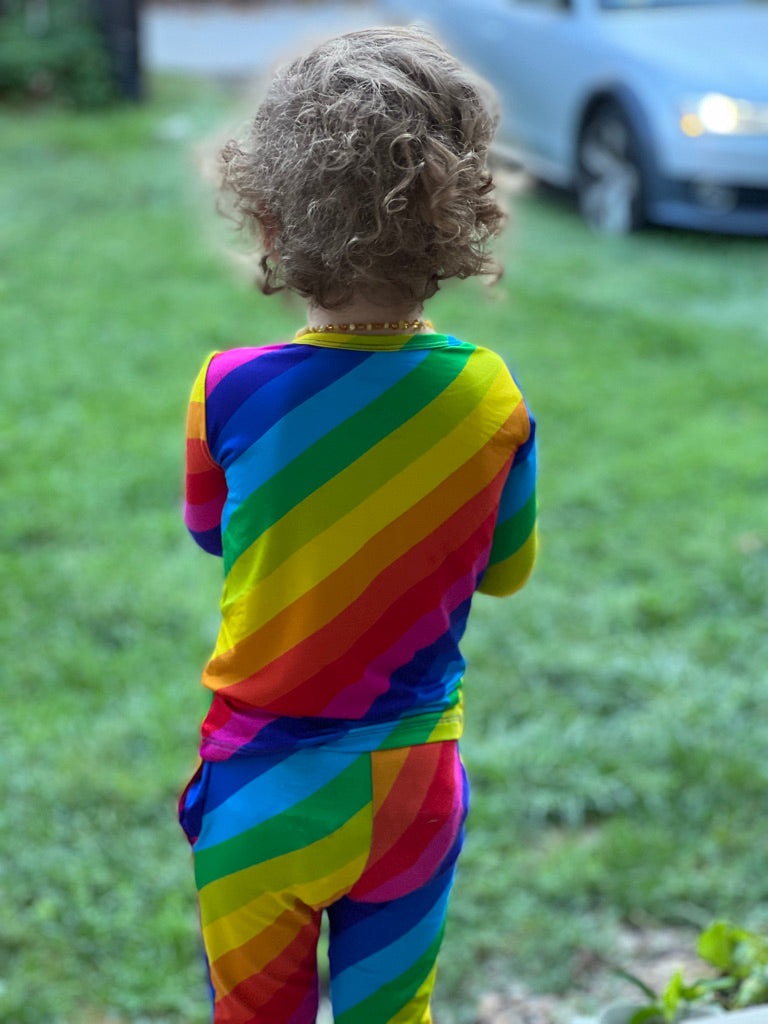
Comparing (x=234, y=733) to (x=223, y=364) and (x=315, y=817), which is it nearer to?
(x=315, y=817)

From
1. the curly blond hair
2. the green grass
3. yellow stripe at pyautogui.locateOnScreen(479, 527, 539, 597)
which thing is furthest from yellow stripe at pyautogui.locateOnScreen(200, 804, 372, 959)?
the green grass

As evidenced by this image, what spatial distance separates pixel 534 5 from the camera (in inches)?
298

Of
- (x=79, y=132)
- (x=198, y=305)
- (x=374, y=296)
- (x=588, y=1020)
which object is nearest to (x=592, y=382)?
(x=198, y=305)

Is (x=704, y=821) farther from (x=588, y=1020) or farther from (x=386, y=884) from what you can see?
(x=386, y=884)

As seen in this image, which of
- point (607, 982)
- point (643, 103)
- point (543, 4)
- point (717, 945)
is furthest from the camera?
point (543, 4)

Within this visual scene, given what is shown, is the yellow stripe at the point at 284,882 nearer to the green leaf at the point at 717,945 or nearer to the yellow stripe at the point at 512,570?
the yellow stripe at the point at 512,570

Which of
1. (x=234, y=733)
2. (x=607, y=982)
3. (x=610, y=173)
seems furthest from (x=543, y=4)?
(x=234, y=733)

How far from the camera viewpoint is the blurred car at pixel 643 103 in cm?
639

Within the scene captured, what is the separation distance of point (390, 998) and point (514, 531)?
57cm

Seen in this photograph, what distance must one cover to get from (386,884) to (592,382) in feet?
12.6

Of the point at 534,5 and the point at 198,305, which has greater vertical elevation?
the point at 534,5

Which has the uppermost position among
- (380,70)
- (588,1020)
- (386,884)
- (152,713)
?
(380,70)

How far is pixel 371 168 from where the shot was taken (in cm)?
129

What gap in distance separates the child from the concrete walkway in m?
9.51
